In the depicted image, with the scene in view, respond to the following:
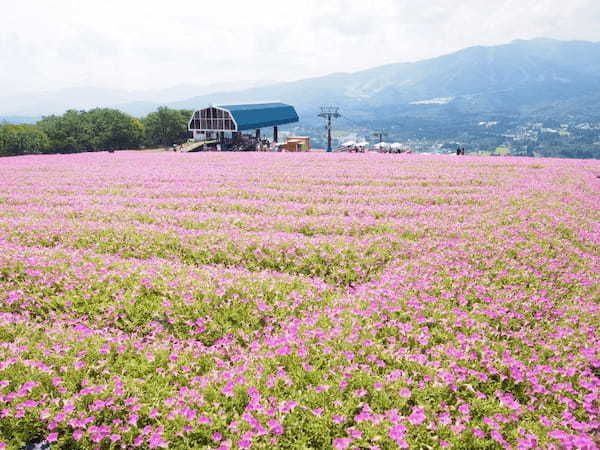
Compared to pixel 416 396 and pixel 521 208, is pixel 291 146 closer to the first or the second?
pixel 521 208

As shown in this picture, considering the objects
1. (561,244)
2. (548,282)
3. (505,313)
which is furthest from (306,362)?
(561,244)

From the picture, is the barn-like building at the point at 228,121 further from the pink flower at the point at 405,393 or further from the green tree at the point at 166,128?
the pink flower at the point at 405,393

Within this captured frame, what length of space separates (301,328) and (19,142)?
135m

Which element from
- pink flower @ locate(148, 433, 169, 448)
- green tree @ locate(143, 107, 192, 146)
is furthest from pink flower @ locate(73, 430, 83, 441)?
green tree @ locate(143, 107, 192, 146)

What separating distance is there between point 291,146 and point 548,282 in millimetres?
61209

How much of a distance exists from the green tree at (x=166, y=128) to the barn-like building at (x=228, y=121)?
4765 cm

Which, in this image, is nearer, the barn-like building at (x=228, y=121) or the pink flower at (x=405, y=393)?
the pink flower at (x=405, y=393)

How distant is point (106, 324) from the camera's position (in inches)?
332

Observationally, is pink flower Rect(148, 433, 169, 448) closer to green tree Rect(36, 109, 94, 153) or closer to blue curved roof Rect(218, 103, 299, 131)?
blue curved roof Rect(218, 103, 299, 131)

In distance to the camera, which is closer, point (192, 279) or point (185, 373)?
point (185, 373)

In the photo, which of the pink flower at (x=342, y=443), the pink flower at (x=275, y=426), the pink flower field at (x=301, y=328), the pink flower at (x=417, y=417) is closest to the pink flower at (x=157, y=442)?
the pink flower field at (x=301, y=328)

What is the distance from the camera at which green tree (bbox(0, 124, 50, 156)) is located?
11675 cm

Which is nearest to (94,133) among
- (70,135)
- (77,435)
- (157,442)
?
(70,135)

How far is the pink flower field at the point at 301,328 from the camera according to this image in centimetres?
555
